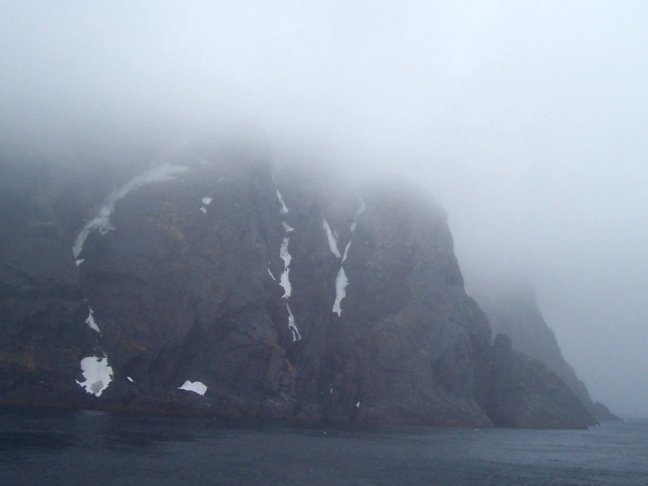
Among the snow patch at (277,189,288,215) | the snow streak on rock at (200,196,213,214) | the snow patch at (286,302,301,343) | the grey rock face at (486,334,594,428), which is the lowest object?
the grey rock face at (486,334,594,428)

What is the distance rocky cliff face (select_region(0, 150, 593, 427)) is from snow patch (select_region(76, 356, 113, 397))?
0.64 ft

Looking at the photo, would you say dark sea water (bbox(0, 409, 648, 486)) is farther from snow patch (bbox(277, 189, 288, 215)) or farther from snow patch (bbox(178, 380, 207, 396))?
snow patch (bbox(277, 189, 288, 215))

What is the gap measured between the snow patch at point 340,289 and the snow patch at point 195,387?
32.6 metres

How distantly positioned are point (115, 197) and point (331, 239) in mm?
42035

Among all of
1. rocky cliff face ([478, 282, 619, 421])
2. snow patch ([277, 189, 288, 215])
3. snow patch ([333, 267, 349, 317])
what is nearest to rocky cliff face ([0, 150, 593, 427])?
snow patch ([333, 267, 349, 317])

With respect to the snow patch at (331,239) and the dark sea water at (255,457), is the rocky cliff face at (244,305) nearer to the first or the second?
the snow patch at (331,239)

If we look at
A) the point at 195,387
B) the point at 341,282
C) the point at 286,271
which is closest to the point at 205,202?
the point at 286,271

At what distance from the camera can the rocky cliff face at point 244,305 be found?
8394cm

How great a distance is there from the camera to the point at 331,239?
12850cm

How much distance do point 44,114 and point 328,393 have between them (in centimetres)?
6648

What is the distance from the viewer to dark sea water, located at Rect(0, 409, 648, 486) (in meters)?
38.3

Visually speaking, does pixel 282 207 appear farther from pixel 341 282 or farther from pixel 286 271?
pixel 341 282

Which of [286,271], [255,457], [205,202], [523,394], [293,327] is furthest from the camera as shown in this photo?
[523,394]

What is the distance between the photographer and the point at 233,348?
302ft
